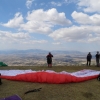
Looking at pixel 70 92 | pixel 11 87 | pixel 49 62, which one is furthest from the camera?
pixel 49 62

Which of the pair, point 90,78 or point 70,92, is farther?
point 90,78

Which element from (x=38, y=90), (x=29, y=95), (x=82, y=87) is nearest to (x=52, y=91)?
(x=38, y=90)

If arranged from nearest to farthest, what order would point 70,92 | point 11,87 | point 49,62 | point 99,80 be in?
point 70,92, point 11,87, point 99,80, point 49,62

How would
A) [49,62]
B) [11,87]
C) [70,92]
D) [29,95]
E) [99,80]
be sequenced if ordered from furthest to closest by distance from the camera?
1. [49,62]
2. [99,80]
3. [11,87]
4. [70,92]
5. [29,95]

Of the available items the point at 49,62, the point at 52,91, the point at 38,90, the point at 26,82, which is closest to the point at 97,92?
the point at 52,91

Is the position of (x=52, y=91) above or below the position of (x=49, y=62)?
below

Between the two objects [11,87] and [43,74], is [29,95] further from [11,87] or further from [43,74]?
[43,74]

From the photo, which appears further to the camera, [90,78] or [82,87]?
[90,78]

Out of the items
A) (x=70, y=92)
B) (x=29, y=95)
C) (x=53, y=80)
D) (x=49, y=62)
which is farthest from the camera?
(x=49, y=62)

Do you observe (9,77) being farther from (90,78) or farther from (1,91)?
(90,78)
